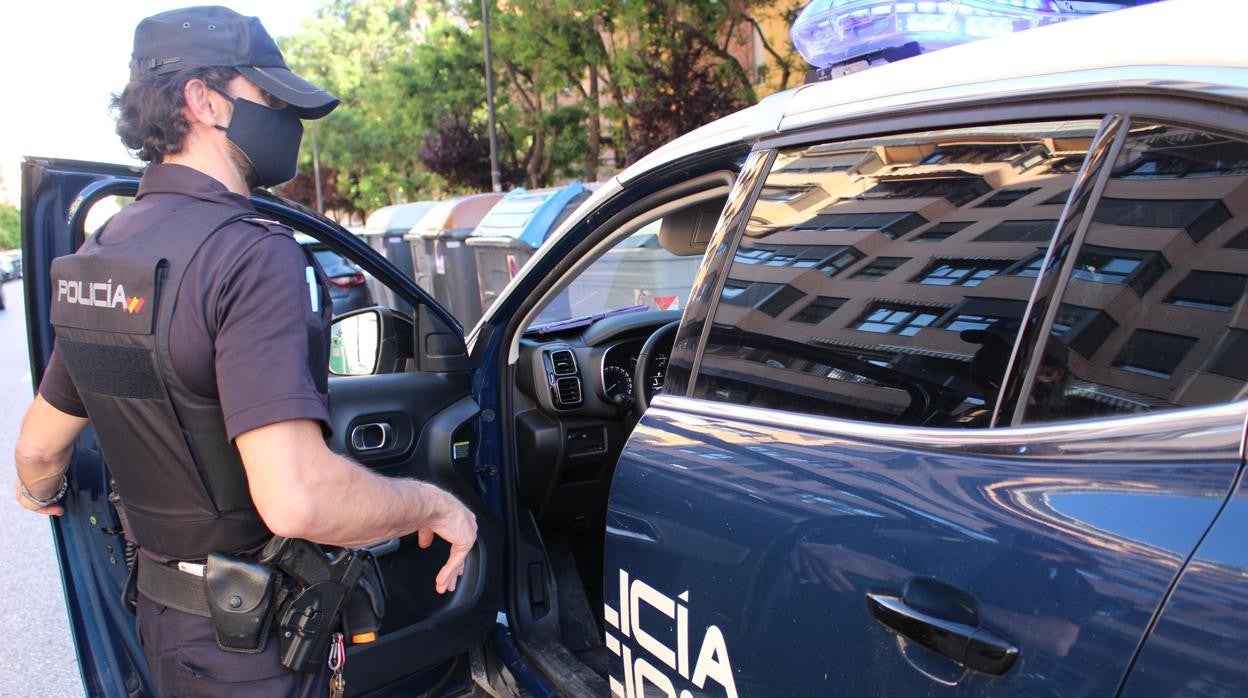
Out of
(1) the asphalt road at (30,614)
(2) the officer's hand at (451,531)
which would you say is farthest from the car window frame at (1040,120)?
(1) the asphalt road at (30,614)

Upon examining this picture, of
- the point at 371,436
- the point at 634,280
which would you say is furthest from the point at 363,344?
the point at 634,280

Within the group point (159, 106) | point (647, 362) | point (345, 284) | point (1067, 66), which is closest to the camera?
point (1067, 66)

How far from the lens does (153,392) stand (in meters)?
1.52

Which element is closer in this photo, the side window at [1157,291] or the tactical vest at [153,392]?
the side window at [1157,291]

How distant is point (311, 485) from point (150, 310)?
395 mm

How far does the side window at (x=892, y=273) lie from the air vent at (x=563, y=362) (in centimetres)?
113

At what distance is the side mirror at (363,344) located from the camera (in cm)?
259

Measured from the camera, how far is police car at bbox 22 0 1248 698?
1008 mm

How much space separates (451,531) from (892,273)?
3.20 ft

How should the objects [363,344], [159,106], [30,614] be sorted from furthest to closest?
[30,614]
[363,344]
[159,106]

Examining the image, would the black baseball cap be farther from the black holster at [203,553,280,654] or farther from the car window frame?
the car window frame

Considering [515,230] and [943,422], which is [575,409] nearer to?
[943,422]

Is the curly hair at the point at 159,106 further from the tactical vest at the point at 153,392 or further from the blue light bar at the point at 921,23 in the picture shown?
the blue light bar at the point at 921,23

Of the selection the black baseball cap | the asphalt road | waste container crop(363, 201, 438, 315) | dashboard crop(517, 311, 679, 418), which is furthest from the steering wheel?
waste container crop(363, 201, 438, 315)
